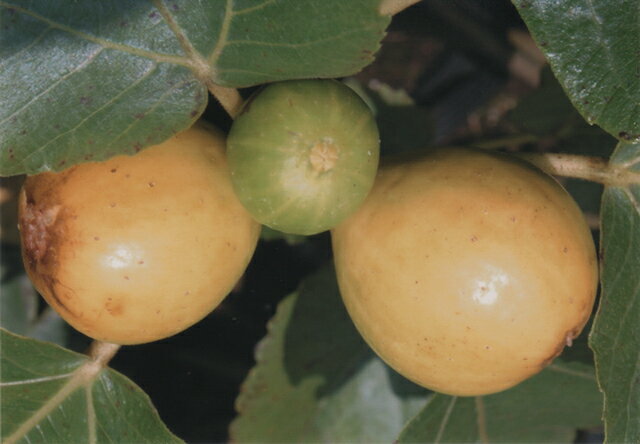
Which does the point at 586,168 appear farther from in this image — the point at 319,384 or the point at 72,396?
the point at 72,396

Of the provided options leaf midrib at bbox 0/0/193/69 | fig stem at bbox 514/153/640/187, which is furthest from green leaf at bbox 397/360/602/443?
leaf midrib at bbox 0/0/193/69

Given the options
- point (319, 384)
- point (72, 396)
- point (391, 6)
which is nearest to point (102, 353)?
point (72, 396)

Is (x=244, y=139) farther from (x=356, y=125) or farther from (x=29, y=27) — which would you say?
(x=29, y=27)

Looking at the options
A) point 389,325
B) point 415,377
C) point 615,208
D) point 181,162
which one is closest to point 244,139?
point 181,162

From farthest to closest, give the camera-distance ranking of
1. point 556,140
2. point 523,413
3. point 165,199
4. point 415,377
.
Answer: point 556,140, point 523,413, point 415,377, point 165,199

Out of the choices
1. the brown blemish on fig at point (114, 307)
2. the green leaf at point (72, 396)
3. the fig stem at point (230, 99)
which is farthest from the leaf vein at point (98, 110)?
the green leaf at point (72, 396)
